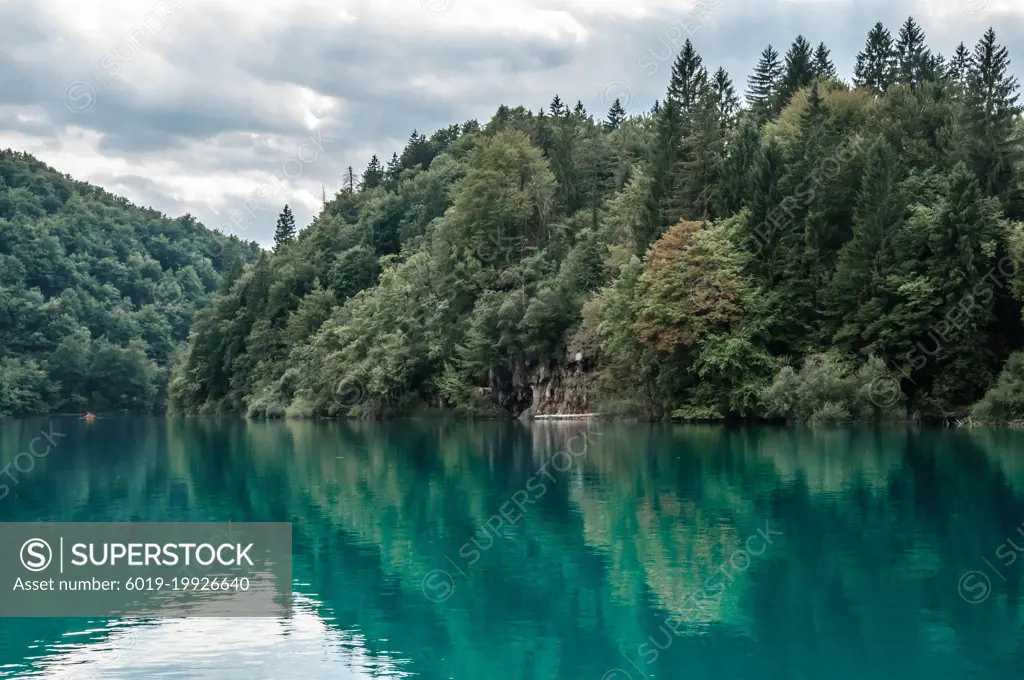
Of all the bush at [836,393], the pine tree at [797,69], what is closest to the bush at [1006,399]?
the bush at [836,393]

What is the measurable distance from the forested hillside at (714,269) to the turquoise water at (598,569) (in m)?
20.3

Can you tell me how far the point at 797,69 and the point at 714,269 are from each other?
173ft

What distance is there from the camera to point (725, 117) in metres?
93.2

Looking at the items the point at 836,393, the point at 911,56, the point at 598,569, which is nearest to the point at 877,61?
the point at 911,56

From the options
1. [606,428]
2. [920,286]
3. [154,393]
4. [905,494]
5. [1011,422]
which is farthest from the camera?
[154,393]

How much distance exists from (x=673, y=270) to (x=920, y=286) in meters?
15.2

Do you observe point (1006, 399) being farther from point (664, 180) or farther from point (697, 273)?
point (664, 180)

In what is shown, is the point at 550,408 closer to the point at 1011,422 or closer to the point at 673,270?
the point at 673,270

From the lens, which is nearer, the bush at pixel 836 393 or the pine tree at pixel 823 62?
the bush at pixel 836 393

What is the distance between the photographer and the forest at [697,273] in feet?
213

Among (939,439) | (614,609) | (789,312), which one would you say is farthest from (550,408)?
(614,609)

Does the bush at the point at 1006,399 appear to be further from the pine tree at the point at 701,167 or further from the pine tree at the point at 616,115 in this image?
the pine tree at the point at 616,115

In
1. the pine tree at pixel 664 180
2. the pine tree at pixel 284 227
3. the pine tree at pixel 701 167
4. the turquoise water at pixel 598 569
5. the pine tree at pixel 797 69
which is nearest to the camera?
the turquoise water at pixel 598 569

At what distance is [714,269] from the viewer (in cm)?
7319
